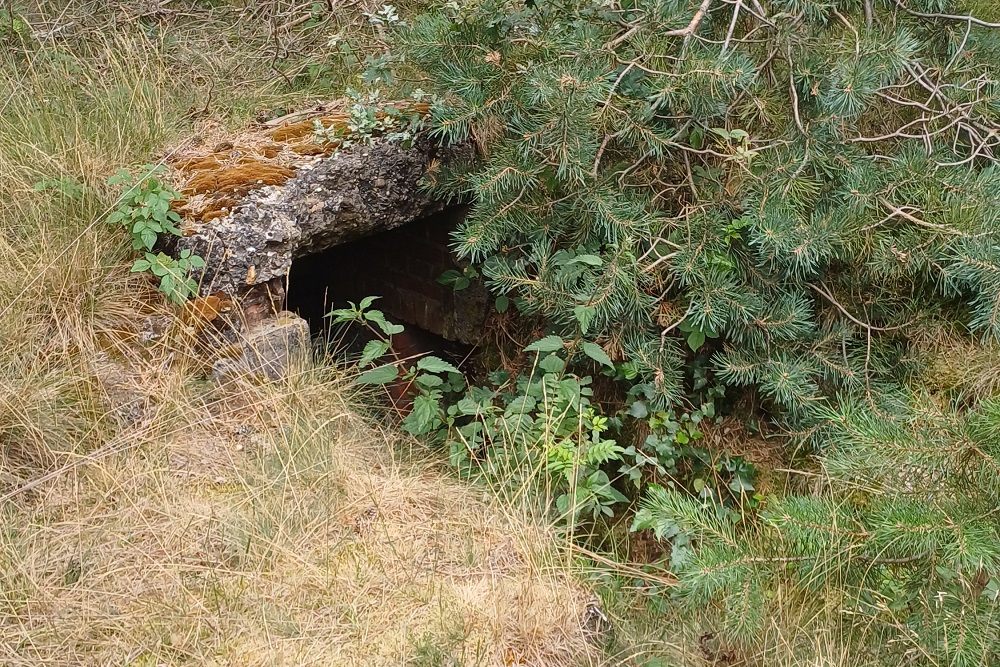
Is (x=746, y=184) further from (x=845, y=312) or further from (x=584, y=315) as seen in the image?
(x=584, y=315)

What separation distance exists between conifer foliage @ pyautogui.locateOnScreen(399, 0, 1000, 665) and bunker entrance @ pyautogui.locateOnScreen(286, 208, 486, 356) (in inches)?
33.6

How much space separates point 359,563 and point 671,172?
1949 mm

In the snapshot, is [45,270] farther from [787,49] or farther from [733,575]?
[787,49]

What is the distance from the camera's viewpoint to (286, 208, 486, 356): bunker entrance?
4.49 metres

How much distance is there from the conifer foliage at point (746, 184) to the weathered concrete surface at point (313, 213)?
328 millimetres

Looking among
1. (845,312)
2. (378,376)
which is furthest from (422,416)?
(845,312)

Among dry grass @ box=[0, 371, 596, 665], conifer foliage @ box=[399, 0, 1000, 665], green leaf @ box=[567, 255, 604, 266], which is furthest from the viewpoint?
green leaf @ box=[567, 255, 604, 266]

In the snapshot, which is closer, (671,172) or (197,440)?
(197,440)

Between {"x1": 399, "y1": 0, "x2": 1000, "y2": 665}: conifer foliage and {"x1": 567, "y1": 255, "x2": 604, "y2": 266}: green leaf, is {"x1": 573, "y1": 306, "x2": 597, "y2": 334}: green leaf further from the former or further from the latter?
{"x1": 567, "y1": 255, "x2": 604, "y2": 266}: green leaf

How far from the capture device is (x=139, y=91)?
3922 millimetres

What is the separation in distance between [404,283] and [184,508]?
237 cm

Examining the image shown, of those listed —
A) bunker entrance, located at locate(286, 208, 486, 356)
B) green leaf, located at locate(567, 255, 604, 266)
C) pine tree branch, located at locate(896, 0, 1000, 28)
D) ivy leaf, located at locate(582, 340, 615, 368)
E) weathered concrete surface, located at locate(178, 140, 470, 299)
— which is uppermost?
pine tree branch, located at locate(896, 0, 1000, 28)

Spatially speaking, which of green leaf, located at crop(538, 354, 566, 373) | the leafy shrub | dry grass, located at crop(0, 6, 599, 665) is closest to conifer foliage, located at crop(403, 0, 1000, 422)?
green leaf, located at crop(538, 354, 566, 373)

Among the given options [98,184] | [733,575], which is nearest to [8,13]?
[98,184]
